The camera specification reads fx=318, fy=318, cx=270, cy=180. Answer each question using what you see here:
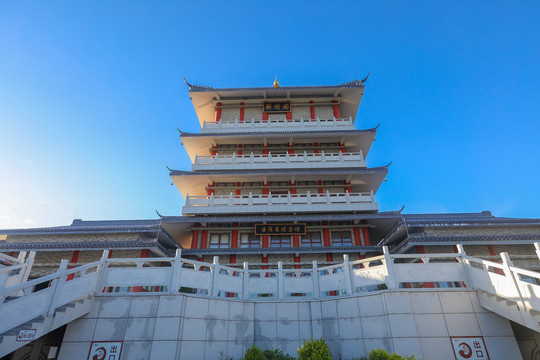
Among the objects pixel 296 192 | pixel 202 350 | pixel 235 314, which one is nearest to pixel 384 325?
pixel 235 314

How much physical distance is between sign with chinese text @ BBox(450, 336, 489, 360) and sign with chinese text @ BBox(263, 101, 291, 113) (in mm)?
23166

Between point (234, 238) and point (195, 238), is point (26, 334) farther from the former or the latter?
point (234, 238)

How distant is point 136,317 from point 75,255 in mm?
12591

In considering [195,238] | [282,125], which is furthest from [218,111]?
[195,238]

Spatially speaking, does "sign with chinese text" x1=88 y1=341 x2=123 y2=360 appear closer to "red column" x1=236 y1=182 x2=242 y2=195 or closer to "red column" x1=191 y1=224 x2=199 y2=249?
"red column" x1=191 y1=224 x2=199 y2=249

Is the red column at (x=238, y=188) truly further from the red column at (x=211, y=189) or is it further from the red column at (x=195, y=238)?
the red column at (x=195, y=238)

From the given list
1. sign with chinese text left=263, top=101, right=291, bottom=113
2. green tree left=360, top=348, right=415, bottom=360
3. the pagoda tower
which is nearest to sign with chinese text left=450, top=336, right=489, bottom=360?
green tree left=360, top=348, right=415, bottom=360

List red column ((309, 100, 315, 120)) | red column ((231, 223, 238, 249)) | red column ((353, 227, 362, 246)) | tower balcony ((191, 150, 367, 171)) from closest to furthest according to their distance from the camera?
red column ((353, 227, 362, 246))
red column ((231, 223, 238, 249))
tower balcony ((191, 150, 367, 171))
red column ((309, 100, 315, 120))

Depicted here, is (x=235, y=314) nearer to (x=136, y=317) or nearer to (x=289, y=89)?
(x=136, y=317)

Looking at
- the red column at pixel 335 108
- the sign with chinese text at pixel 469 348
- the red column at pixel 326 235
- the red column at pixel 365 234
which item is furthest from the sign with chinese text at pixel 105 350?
the red column at pixel 335 108

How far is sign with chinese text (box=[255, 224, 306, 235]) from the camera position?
22.7 meters

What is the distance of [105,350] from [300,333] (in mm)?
6497

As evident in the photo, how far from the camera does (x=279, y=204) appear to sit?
2344 cm

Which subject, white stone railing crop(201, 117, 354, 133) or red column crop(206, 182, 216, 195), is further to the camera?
white stone railing crop(201, 117, 354, 133)
